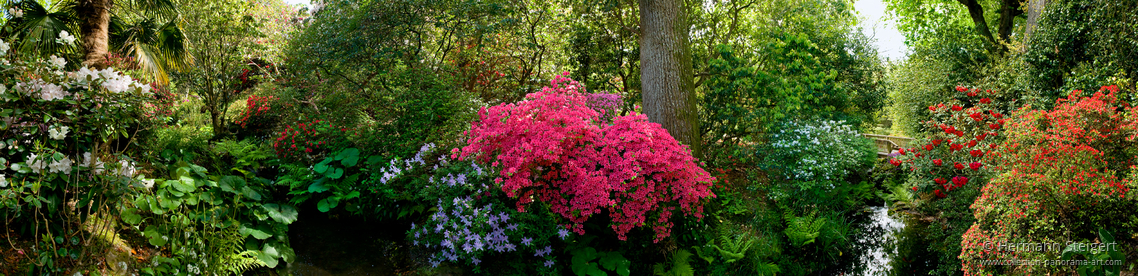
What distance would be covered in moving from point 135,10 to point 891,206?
1181 cm

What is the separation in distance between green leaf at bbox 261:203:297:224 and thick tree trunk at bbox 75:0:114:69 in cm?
322

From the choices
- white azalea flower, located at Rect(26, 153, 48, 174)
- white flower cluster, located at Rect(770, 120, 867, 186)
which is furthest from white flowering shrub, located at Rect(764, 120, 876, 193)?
white azalea flower, located at Rect(26, 153, 48, 174)

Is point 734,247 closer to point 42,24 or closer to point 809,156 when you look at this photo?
point 809,156

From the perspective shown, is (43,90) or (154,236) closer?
(43,90)

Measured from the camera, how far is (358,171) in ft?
19.2

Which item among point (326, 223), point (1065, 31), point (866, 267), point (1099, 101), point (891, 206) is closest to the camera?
point (1099, 101)

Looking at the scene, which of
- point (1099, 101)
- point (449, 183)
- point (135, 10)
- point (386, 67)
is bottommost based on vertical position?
point (449, 183)

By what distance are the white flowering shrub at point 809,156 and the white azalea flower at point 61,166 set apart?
6.61 m

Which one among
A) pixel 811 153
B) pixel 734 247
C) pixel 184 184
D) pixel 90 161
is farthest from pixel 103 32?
pixel 811 153

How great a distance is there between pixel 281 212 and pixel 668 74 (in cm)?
438

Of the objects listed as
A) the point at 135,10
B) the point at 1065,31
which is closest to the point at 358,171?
the point at 135,10

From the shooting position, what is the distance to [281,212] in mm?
4621

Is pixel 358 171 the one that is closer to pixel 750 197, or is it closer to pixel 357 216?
pixel 357 216

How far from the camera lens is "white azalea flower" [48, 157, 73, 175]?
3105mm
